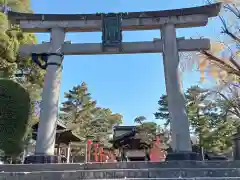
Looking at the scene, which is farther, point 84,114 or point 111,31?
point 84,114

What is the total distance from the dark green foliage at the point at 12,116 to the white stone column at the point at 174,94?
14.9ft

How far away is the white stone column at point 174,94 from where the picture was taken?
8.28 meters

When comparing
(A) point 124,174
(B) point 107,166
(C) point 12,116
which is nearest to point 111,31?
(C) point 12,116

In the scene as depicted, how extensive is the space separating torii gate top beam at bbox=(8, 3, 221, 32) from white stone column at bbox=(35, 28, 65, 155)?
422mm

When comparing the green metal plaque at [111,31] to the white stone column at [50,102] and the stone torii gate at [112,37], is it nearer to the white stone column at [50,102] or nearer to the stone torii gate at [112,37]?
the stone torii gate at [112,37]

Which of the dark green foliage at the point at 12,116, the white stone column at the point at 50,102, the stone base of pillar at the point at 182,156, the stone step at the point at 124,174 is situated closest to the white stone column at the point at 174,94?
the stone base of pillar at the point at 182,156

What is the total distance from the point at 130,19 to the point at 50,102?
4130mm

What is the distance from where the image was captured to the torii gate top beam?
9461mm

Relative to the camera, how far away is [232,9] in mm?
12133

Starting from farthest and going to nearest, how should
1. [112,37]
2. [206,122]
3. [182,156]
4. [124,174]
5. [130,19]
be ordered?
[206,122] < [130,19] < [112,37] < [182,156] < [124,174]


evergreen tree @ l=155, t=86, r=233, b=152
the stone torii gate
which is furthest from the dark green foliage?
evergreen tree @ l=155, t=86, r=233, b=152

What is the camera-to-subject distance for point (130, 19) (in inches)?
379

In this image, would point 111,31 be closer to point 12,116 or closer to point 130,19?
point 130,19

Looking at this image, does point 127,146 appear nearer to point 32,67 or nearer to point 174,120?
point 32,67
